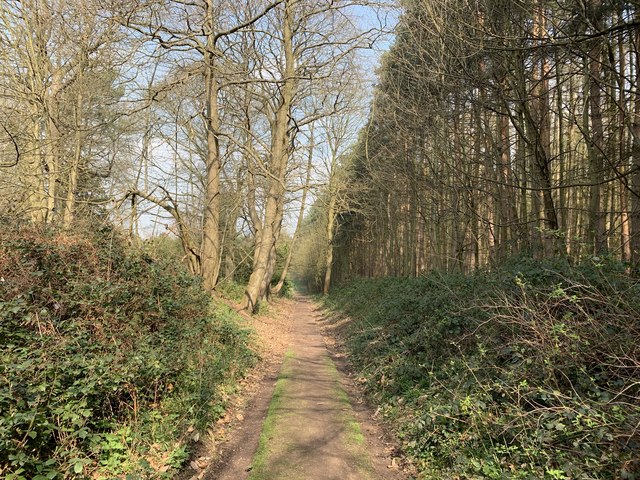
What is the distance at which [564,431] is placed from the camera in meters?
3.76

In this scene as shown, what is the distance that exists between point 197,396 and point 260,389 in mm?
2630

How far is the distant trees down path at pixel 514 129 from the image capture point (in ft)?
18.8

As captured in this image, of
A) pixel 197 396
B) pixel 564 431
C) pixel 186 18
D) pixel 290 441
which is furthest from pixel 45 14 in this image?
pixel 564 431

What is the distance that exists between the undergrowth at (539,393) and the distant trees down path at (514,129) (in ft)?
3.43

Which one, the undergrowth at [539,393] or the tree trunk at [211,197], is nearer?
Answer: the undergrowth at [539,393]

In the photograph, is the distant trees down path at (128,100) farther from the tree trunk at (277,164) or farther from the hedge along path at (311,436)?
the hedge along path at (311,436)

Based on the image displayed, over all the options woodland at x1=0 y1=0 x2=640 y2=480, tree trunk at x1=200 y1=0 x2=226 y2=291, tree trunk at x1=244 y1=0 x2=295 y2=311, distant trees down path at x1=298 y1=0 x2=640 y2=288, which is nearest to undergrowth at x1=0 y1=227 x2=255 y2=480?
woodland at x1=0 y1=0 x2=640 y2=480

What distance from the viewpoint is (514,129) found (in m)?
13.3

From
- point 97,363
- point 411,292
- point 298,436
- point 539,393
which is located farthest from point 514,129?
point 97,363

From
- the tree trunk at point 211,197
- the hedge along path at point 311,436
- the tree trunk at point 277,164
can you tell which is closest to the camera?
the hedge along path at point 311,436

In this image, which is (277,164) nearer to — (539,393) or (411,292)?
(411,292)

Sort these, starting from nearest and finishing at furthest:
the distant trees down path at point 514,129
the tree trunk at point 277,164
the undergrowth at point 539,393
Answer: the undergrowth at point 539,393 < the distant trees down path at point 514,129 < the tree trunk at point 277,164

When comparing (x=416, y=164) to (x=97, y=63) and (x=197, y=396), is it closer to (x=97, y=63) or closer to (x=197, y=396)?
(x=97, y=63)

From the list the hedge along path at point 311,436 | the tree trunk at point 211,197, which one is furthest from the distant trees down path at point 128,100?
the hedge along path at point 311,436
